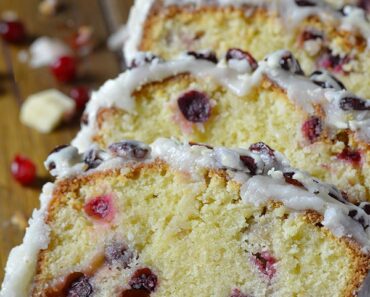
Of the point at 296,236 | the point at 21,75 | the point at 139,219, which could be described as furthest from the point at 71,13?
the point at 296,236

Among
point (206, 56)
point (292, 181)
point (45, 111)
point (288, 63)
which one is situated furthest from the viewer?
point (45, 111)

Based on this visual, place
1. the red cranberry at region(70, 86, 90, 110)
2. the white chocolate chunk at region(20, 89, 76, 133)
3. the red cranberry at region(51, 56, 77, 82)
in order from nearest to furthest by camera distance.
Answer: the white chocolate chunk at region(20, 89, 76, 133) → the red cranberry at region(70, 86, 90, 110) → the red cranberry at region(51, 56, 77, 82)

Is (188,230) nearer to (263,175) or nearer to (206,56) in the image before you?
(263,175)

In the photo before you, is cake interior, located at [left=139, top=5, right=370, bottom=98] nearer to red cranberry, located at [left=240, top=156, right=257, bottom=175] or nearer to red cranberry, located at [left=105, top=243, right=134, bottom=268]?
red cranberry, located at [left=240, top=156, right=257, bottom=175]

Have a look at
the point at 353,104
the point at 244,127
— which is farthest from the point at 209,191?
the point at 353,104

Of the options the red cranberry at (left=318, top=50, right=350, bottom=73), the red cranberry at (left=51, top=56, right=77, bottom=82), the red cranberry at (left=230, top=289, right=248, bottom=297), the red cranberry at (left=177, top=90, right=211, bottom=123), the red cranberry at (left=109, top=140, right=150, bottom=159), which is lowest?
the red cranberry at (left=51, top=56, right=77, bottom=82)

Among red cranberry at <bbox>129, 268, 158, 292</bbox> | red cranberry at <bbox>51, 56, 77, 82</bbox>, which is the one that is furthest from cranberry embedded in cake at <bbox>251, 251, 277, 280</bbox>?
red cranberry at <bbox>51, 56, 77, 82</bbox>

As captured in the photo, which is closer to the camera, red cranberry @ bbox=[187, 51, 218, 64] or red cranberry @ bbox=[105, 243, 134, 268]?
red cranberry @ bbox=[105, 243, 134, 268]

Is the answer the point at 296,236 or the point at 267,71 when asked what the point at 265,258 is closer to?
the point at 296,236

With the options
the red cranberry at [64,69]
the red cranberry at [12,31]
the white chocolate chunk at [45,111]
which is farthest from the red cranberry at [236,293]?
the red cranberry at [12,31]
